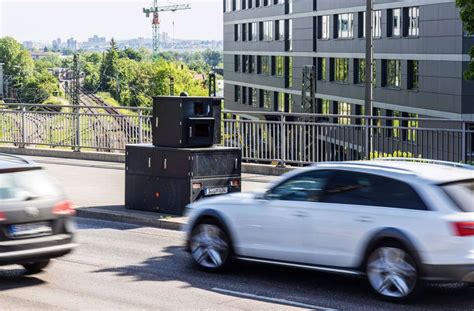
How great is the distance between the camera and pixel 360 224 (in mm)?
10406

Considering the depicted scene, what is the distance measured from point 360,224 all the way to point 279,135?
452 inches

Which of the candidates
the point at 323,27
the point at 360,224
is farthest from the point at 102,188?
the point at 323,27

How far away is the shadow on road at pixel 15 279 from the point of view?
11125 mm

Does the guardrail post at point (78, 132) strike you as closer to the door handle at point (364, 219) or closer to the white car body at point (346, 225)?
the white car body at point (346, 225)

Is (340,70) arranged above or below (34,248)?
above

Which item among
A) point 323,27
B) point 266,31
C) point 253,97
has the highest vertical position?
point 266,31

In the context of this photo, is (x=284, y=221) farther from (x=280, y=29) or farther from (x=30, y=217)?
(x=280, y=29)

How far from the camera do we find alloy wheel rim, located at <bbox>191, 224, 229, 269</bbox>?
466 inches

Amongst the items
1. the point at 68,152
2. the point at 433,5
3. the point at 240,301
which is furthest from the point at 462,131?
the point at 433,5

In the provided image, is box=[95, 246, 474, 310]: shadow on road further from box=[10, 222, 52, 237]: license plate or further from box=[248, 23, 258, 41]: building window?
box=[248, 23, 258, 41]: building window

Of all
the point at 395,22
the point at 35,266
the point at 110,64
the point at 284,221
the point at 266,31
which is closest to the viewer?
the point at 284,221

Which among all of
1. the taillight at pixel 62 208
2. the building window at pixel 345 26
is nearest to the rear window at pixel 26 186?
the taillight at pixel 62 208

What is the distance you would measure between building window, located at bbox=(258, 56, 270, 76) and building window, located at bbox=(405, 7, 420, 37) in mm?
29108

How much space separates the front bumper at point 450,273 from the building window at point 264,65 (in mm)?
76225
